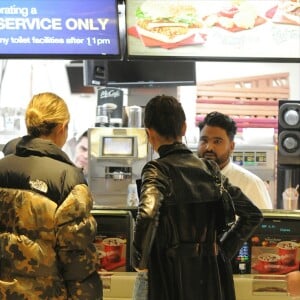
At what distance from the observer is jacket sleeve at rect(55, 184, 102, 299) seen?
2119mm

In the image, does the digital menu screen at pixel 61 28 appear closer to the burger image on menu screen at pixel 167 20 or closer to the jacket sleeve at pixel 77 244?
the burger image on menu screen at pixel 167 20

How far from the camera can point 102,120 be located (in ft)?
15.2

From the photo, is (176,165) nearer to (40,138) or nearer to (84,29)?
(40,138)

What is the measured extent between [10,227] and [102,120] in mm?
2549

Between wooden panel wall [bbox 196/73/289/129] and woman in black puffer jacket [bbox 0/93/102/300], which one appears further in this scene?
wooden panel wall [bbox 196/73/289/129]

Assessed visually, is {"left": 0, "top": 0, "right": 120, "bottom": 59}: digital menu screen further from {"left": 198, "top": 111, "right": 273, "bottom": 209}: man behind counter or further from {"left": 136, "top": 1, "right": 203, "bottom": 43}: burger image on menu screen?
{"left": 198, "top": 111, "right": 273, "bottom": 209}: man behind counter

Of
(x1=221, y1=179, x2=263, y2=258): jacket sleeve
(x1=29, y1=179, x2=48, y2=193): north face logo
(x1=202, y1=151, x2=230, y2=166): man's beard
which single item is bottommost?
(x1=221, y1=179, x2=263, y2=258): jacket sleeve

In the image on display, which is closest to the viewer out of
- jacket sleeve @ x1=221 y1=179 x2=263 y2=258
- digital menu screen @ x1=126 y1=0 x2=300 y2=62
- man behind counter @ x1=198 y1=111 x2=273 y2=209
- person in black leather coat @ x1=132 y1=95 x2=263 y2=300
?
person in black leather coat @ x1=132 y1=95 x2=263 y2=300

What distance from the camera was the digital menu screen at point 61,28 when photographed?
11.2 ft

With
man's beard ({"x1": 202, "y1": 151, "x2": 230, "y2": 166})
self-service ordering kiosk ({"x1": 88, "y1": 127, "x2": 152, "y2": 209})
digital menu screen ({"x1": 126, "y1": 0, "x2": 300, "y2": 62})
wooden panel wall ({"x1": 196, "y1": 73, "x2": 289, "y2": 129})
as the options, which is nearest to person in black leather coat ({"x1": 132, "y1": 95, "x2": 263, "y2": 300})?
man's beard ({"x1": 202, "y1": 151, "x2": 230, "y2": 166})

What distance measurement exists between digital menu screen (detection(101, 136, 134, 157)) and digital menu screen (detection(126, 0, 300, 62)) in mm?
1266

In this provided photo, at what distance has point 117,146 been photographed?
4.57 m

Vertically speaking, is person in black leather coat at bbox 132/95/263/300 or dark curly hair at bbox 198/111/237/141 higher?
dark curly hair at bbox 198/111/237/141

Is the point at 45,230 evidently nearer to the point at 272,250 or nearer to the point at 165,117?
the point at 165,117
